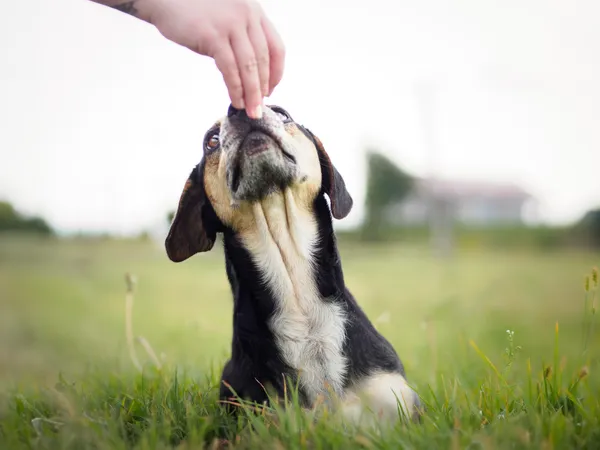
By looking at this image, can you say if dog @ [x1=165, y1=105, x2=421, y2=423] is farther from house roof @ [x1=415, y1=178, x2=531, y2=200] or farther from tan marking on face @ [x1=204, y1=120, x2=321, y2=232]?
house roof @ [x1=415, y1=178, x2=531, y2=200]

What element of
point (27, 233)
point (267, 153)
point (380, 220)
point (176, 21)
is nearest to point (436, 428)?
point (267, 153)

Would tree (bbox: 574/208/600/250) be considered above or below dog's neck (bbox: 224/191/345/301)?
below

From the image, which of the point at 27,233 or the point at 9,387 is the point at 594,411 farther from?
the point at 27,233

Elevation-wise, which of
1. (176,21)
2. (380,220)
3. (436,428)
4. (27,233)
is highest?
(176,21)

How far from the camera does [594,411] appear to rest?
227cm

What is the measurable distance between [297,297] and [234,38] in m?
1.28

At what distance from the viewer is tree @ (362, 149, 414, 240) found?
33.1 m

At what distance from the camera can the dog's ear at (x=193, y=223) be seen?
9.28ft

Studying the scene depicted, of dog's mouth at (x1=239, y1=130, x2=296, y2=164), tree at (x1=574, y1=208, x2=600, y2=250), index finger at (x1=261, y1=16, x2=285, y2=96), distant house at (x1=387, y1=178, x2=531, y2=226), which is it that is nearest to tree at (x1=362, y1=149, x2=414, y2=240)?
distant house at (x1=387, y1=178, x2=531, y2=226)

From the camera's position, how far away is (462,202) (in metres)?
40.3

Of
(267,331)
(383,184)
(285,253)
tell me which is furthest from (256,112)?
(383,184)

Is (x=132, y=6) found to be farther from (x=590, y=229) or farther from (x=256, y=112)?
(x=590, y=229)

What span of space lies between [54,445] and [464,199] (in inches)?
1622

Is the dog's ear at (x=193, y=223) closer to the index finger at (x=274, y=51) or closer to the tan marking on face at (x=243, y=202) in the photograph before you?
the tan marking on face at (x=243, y=202)
